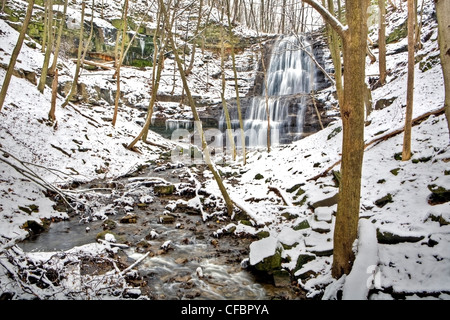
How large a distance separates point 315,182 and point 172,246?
174 inches

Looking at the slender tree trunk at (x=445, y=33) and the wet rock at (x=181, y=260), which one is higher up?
the slender tree trunk at (x=445, y=33)

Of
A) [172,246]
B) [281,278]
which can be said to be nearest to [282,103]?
[172,246]

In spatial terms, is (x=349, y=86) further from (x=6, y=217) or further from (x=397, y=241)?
(x=6, y=217)

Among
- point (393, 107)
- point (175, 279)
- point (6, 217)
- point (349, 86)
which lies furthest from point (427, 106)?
point (6, 217)

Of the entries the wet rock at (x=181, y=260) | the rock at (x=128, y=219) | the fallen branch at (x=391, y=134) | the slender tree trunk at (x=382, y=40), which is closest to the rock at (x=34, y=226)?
the rock at (x=128, y=219)

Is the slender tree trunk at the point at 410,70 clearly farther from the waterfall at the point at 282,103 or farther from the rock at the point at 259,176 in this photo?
the waterfall at the point at 282,103

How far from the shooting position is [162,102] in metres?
21.8

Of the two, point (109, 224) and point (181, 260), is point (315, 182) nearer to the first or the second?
point (181, 260)

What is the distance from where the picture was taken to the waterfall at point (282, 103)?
56.1 feet

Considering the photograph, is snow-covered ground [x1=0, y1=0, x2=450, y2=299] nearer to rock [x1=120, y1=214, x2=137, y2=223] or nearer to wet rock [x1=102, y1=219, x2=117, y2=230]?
wet rock [x1=102, y1=219, x2=117, y2=230]

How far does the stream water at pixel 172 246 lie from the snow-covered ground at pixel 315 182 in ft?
1.45

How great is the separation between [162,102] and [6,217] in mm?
17727

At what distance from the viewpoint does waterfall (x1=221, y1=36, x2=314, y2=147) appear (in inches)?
674

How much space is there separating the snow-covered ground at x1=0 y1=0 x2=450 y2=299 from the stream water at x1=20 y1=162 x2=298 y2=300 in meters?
0.44
